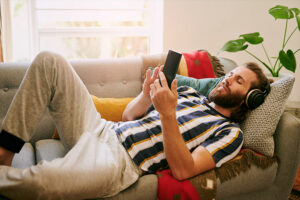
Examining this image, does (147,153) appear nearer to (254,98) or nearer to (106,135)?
(106,135)

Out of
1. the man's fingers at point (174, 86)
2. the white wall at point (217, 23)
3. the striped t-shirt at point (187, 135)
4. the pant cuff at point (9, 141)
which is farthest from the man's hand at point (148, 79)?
the white wall at point (217, 23)

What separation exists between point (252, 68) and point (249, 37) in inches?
24.0

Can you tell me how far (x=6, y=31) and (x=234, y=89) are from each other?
6.45 feet

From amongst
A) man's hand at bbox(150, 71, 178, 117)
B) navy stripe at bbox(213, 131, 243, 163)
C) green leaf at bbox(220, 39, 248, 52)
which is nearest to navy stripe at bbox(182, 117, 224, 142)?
navy stripe at bbox(213, 131, 243, 163)

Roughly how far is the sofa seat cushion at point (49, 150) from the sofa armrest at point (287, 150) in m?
1.09

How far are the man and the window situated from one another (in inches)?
51.9

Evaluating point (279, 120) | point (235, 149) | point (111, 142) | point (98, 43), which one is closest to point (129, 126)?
point (111, 142)

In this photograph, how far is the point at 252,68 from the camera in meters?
1.40

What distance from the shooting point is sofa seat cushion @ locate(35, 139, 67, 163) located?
1.30 meters

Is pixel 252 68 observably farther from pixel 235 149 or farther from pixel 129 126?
pixel 129 126

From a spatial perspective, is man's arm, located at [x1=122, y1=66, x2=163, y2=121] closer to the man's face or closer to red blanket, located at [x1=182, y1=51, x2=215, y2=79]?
the man's face

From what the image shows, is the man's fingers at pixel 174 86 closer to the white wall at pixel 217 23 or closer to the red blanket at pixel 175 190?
the red blanket at pixel 175 190

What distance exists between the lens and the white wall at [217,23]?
2.42 m

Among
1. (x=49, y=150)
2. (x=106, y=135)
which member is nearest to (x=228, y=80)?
(x=106, y=135)
